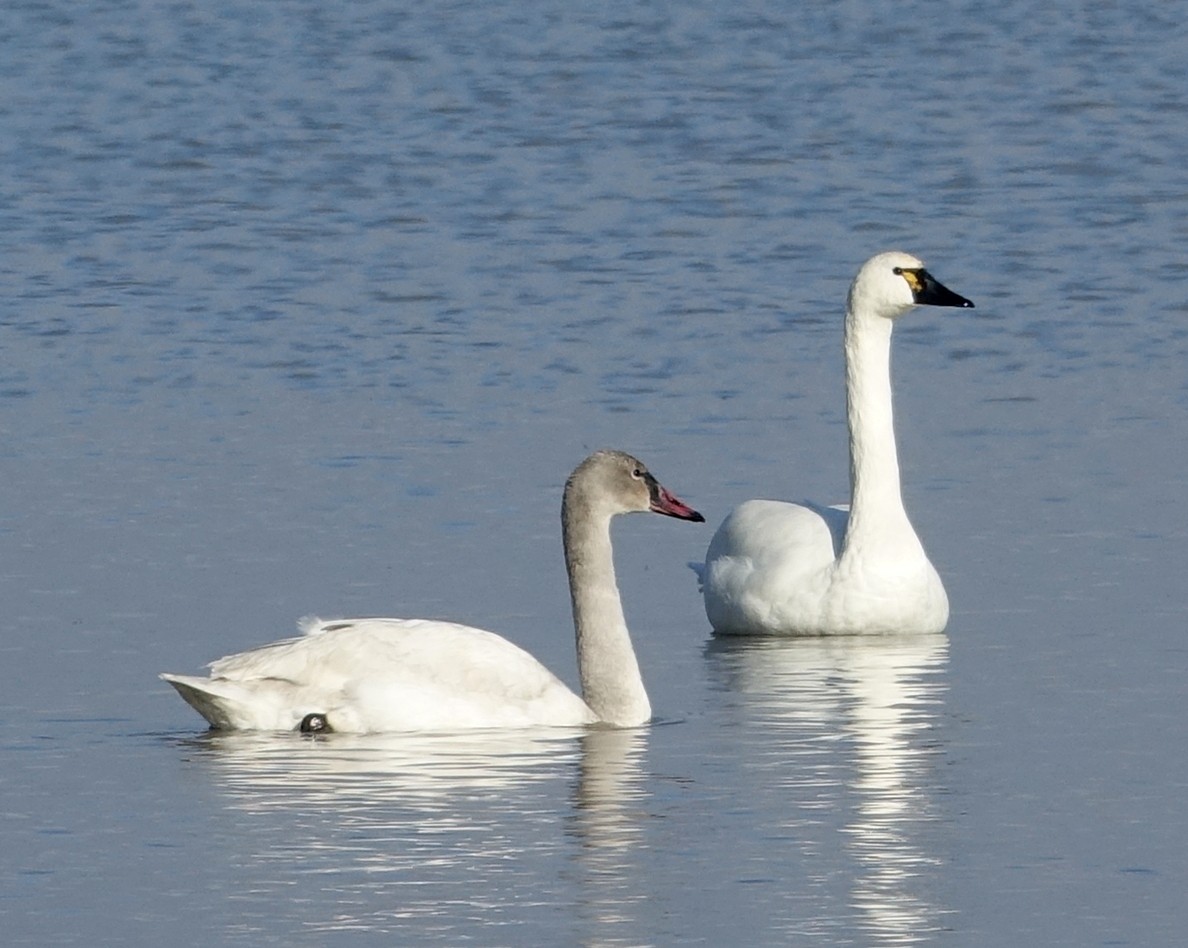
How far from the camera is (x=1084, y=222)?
19531mm

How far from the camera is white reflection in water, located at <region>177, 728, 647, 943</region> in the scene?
7.30m

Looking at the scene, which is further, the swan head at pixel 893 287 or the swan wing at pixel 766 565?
the swan head at pixel 893 287

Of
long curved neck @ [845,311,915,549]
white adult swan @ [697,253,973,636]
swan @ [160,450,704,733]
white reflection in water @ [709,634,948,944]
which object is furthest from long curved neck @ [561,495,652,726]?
long curved neck @ [845,311,915,549]

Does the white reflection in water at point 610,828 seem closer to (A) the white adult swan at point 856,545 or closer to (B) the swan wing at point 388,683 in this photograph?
(B) the swan wing at point 388,683

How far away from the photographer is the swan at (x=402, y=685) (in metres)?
9.34

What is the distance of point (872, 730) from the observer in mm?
9297

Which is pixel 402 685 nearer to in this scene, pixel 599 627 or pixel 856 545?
pixel 599 627

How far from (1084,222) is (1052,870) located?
12.4 meters

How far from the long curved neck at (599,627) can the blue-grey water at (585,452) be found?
0.62 ft

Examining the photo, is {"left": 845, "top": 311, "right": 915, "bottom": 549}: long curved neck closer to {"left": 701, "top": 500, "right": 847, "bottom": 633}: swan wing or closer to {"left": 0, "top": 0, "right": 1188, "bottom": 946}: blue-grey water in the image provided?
{"left": 701, "top": 500, "right": 847, "bottom": 633}: swan wing

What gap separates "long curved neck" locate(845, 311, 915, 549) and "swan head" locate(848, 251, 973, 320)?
2.7 inches

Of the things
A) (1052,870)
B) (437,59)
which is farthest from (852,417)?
(437,59)

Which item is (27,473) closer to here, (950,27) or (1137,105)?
(1137,105)

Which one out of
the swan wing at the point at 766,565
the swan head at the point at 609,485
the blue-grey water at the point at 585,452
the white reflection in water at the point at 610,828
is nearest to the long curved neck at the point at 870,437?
the swan wing at the point at 766,565
